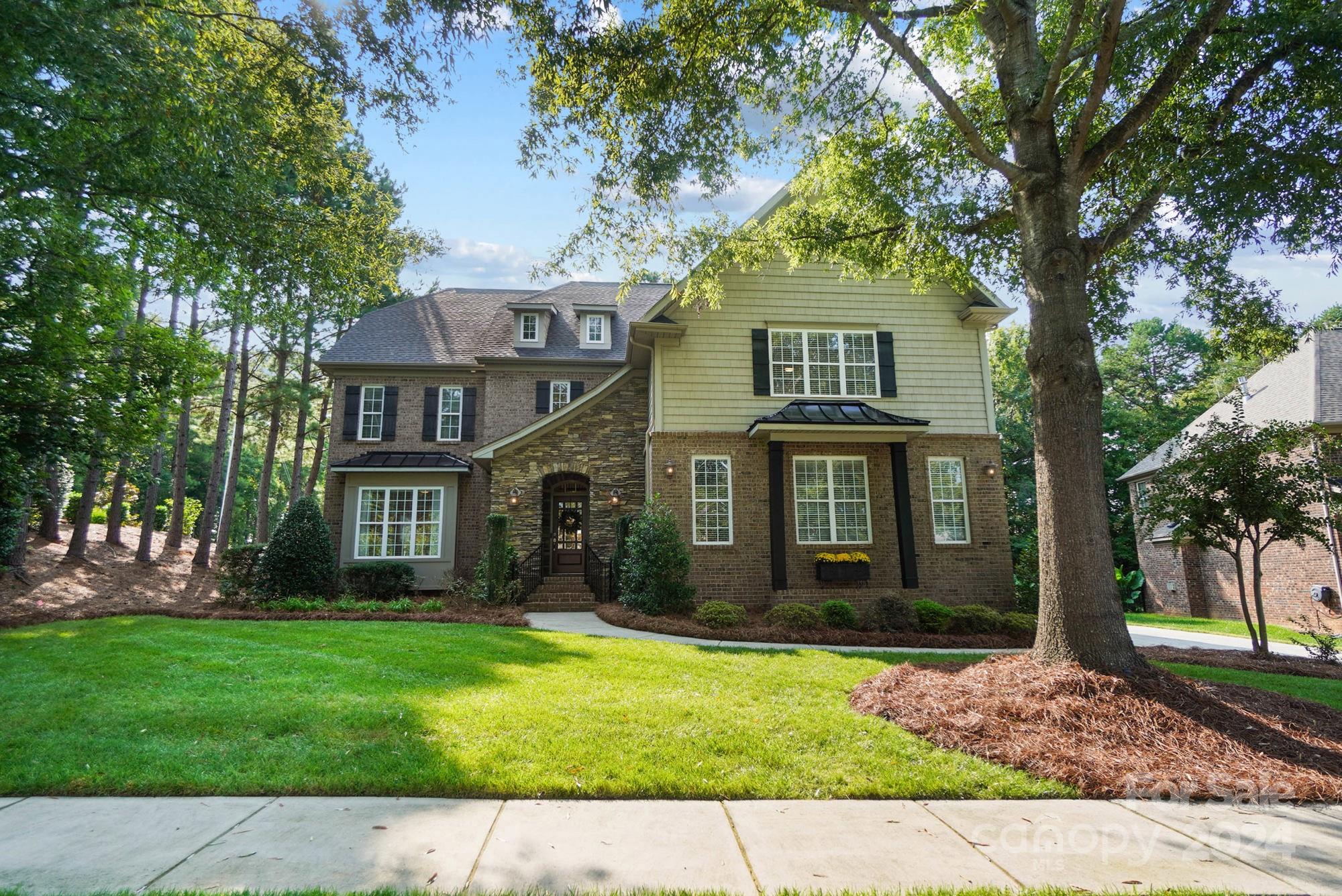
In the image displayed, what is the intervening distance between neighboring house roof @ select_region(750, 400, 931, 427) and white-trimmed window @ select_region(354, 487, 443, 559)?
9435 mm

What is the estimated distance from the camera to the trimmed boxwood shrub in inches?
498

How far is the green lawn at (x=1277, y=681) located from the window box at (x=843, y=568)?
462cm

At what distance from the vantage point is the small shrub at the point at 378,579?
1489cm

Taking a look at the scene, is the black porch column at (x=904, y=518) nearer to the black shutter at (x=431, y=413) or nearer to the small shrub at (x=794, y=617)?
the small shrub at (x=794, y=617)

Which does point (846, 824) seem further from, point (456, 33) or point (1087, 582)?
point (456, 33)

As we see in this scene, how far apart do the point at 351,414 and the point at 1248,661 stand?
20190 millimetres

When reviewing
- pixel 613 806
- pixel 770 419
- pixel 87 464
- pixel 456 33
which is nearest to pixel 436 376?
pixel 87 464

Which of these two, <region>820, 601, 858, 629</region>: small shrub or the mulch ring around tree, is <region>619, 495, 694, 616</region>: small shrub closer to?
<region>820, 601, 858, 629</region>: small shrub

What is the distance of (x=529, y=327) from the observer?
19.2m

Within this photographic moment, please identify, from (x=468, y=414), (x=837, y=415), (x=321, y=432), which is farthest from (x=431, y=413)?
(x=837, y=415)

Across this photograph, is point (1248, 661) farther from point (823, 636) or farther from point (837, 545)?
point (837, 545)

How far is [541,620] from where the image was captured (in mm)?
11578

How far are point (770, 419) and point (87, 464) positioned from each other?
10934 millimetres

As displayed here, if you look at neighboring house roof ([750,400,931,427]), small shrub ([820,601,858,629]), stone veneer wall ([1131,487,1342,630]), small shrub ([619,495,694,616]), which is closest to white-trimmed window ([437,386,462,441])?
small shrub ([619,495,694,616])
